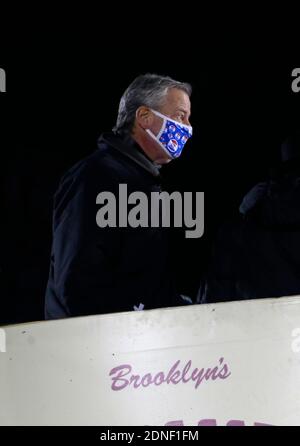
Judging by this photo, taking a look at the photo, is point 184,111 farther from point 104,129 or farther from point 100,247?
point 100,247

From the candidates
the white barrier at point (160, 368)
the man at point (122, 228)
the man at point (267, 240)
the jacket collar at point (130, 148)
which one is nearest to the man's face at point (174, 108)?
the man at point (122, 228)

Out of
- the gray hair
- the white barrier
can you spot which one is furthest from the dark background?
the white barrier

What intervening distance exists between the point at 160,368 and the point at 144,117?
104 centimetres

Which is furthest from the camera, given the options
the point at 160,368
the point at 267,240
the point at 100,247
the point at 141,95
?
the point at 267,240

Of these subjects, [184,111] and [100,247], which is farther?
[184,111]

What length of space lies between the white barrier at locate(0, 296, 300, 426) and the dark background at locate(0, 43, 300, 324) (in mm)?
445

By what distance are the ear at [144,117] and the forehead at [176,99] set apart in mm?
85

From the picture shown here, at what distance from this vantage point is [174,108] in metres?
2.38

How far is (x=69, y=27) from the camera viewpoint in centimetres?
224

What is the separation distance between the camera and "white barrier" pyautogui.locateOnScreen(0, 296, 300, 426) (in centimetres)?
182

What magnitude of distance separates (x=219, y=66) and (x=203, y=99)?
0.17m

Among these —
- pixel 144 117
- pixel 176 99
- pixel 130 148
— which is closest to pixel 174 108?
pixel 176 99

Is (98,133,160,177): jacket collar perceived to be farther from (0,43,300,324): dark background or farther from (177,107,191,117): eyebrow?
(177,107,191,117): eyebrow
